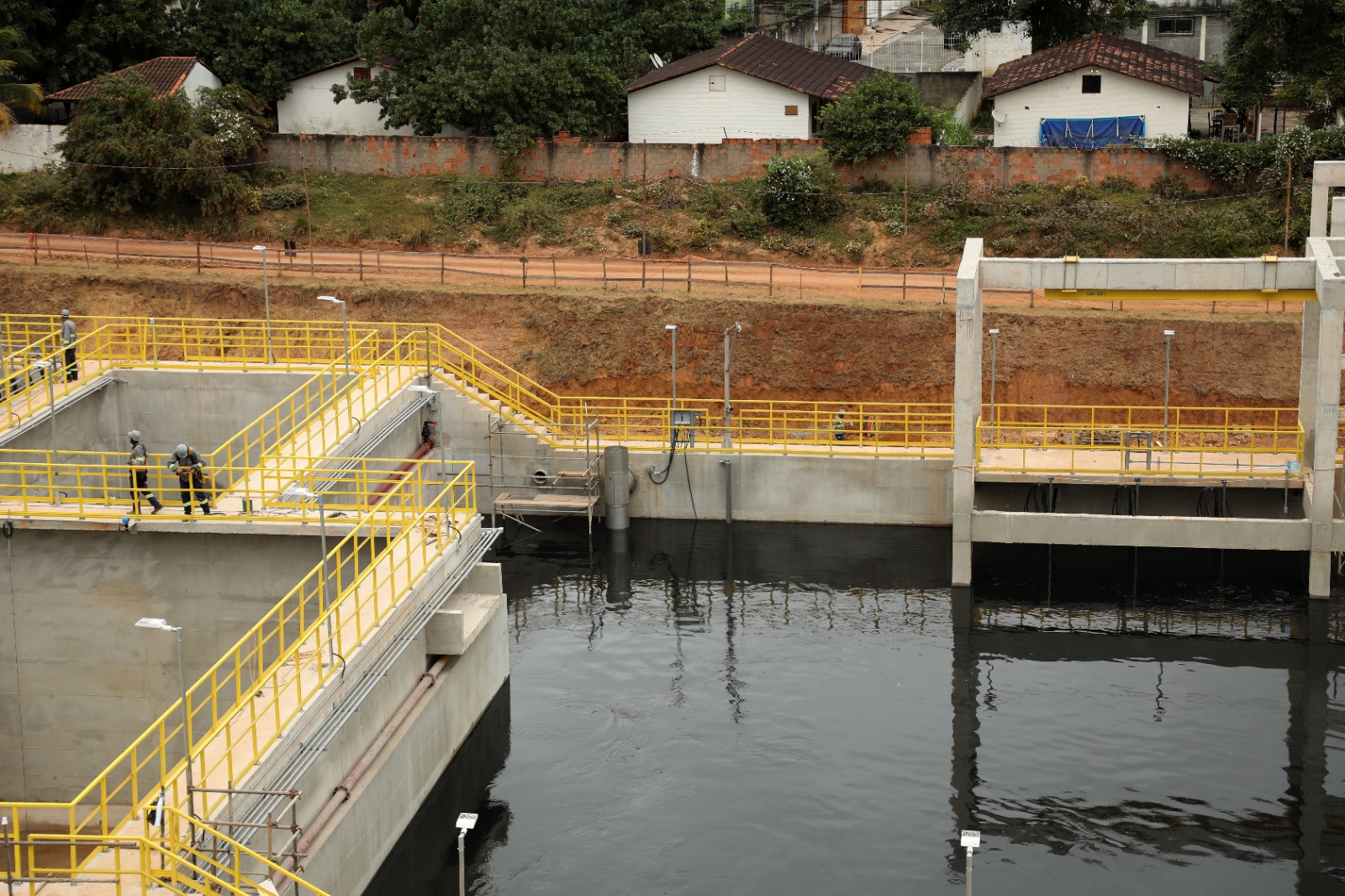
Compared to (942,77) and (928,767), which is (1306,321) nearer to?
(928,767)

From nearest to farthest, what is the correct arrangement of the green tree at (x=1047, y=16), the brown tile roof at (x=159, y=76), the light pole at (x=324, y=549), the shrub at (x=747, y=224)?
the light pole at (x=324, y=549) < the shrub at (x=747, y=224) < the brown tile roof at (x=159, y=76) < the green tree at (x=1047, y=16)

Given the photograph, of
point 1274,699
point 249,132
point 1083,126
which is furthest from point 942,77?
point 1274,699

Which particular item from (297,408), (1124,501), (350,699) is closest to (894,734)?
(350,699)

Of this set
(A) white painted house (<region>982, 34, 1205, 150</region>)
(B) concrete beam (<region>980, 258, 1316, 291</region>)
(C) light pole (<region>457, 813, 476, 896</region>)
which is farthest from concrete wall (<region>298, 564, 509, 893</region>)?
(A) white painted house (<region>982, 34, 1205, 150</region>)

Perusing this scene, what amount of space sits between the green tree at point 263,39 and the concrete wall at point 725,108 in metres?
15.0

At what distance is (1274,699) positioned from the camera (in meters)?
33.9

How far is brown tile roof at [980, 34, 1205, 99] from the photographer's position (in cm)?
6481

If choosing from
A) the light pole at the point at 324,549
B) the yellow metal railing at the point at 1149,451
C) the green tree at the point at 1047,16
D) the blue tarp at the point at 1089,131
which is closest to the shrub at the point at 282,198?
the green tree at the point at 1047,16

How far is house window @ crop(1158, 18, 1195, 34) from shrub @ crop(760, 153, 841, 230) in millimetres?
26359

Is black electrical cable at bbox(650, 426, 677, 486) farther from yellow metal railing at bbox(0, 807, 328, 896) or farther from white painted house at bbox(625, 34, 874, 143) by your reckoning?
yellow metal railing at bbox(0, 807, 328, 896)

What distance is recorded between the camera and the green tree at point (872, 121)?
206 feet

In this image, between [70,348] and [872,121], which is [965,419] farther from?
[872,121]

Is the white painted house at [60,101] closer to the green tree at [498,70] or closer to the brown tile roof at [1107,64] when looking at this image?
the green tree at [498,70]

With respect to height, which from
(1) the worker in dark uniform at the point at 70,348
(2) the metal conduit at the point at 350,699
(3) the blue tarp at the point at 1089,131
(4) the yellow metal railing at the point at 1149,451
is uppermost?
(3) the blue tarp at the point at 1089,131
